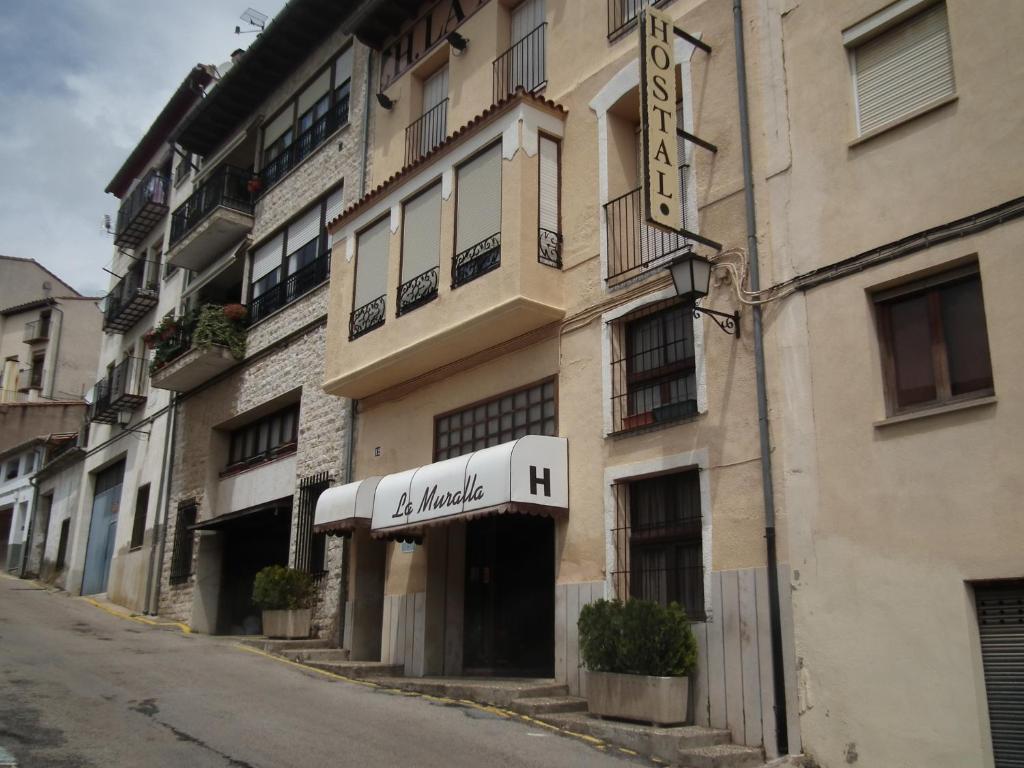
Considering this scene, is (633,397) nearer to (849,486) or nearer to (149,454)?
(849,486)

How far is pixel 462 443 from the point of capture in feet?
Answer: 47.3

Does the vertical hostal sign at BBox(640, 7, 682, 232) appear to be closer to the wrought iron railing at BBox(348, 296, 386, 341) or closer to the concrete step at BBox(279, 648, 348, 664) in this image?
the wrought iron railing at BBox(348, 296, 386, 341)

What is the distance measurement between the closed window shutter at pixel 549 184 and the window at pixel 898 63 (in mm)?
4487

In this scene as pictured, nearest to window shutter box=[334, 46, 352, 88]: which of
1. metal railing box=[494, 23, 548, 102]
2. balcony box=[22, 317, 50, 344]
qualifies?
metal railing box=[494, 23, 548, 102]

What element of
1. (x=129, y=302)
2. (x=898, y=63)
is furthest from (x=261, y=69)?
(x=898, y=63)

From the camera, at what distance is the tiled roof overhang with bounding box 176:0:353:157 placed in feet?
69.8

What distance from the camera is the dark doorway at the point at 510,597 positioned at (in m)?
13.5

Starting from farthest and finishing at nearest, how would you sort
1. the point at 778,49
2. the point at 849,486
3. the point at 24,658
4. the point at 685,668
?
the point at 24,658 < the point at 778,49 < the point at 685,668 < the point at 849,486

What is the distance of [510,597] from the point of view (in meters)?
14.1

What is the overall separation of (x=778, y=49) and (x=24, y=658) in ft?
39.5

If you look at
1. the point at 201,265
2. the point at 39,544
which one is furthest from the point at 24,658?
the point at 39,544

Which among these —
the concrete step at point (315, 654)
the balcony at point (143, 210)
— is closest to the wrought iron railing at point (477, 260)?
the concrete step at point (315, 654)

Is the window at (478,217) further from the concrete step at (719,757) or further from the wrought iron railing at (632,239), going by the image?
the concrete step at (719,757)

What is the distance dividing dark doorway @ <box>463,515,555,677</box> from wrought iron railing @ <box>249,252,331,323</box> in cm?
718
